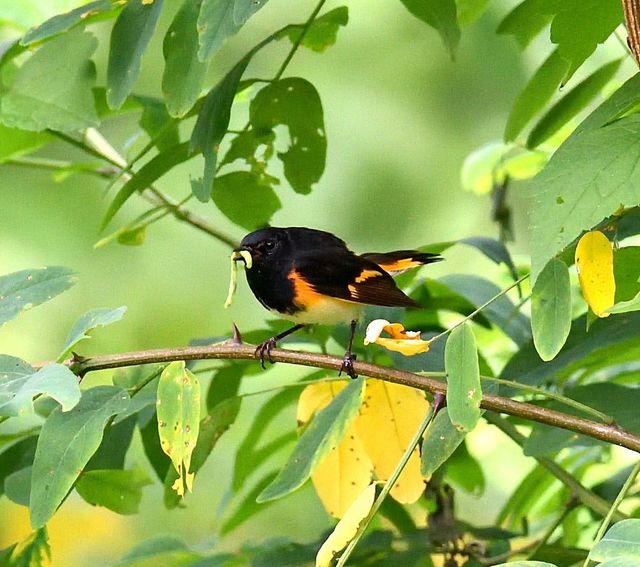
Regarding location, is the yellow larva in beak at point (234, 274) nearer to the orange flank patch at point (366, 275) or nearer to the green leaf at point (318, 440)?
the green leaf at point (318, 440)

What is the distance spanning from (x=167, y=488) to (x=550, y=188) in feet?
2.41

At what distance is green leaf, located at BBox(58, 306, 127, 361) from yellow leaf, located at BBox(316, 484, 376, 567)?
32cm

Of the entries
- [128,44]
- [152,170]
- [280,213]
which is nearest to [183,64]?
[128,44]

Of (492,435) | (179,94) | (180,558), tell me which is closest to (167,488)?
(180,558)

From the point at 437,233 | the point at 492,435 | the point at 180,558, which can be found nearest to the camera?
the point at 180,558

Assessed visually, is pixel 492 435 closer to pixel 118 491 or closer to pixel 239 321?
pixel 118 491

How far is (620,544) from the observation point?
0.88m

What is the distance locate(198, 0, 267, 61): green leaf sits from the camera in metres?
1.14

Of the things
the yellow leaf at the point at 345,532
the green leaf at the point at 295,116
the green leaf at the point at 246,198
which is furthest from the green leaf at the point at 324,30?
the yellow leaf at the point at 345,532

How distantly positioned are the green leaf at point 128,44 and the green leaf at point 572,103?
1.86 ft

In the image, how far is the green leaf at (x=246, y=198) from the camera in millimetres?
1634

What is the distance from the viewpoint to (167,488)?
4.90 ft

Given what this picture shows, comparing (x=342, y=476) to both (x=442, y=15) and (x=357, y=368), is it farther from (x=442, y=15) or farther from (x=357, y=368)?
(x=442, y=15)

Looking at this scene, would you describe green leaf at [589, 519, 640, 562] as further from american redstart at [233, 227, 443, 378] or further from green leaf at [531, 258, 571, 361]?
american redstart at [233, 227, 443, 378]
